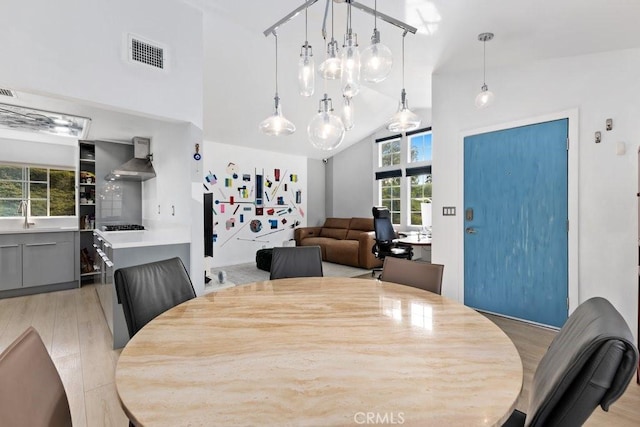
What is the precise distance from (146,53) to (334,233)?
5.11 m

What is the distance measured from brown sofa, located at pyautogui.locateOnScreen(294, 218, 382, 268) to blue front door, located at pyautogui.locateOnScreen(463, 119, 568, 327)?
7.72 ft

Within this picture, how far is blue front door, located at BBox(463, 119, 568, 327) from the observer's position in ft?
9.07

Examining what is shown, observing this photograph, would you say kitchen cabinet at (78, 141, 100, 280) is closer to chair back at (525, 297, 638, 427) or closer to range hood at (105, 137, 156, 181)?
range hood at (105, 137, 156, 181)

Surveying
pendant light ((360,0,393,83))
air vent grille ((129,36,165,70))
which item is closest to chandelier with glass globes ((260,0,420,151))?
pendant light ((360,0,393,83))

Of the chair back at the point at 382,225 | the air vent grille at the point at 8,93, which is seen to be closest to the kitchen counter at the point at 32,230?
the air vent grille at the point at 8,93

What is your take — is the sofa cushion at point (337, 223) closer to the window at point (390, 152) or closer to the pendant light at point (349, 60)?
the window at point (390, 152)

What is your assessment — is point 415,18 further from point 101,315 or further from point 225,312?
point 101,315

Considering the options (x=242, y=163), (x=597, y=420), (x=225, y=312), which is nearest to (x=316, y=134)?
(x=225, y=312)

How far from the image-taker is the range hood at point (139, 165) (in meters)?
3.45

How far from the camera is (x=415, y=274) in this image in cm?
191

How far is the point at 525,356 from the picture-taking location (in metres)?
2.31

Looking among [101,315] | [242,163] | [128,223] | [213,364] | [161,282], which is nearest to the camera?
[213,364]

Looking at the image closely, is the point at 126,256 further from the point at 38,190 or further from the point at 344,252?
the point at 344,252

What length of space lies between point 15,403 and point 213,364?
41 centimetres
